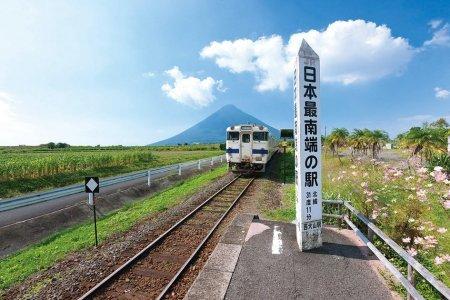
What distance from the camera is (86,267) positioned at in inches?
300

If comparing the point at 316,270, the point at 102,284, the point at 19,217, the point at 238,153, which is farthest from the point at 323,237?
the point at 238,153

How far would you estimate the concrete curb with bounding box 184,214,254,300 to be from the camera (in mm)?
5859

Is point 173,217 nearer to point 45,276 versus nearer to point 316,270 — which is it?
point 45,276

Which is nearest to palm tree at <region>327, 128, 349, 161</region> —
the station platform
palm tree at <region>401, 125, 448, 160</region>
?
palm tree at <region>401, 125, 448, 160</region>

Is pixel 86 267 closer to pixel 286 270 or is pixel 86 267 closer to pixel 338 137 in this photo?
pixel 286 270

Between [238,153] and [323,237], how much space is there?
14.4 metres

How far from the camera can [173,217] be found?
12.1 m

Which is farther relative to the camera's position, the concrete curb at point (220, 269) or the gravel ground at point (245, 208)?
the gravel ground at point (245, 208)

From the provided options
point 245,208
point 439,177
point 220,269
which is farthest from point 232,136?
point 439,177

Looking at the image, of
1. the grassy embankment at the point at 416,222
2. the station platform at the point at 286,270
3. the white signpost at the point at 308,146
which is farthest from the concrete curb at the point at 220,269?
the grassy embankment at the point at 416,222

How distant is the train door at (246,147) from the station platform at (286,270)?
13584 mm

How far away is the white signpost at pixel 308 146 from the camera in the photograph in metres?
7.78

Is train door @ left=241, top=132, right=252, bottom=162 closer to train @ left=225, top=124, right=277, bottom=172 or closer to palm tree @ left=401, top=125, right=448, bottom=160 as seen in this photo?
train @ left=225, top=124, right=277, bottom=172

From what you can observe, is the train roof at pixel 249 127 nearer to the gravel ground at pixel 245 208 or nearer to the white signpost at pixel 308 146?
the gravel ground at pixel 245 208
